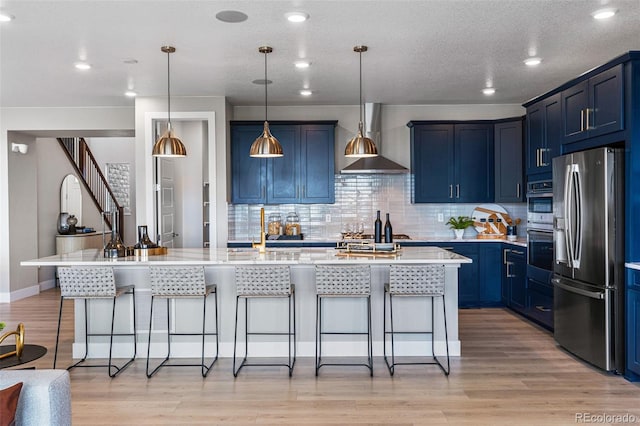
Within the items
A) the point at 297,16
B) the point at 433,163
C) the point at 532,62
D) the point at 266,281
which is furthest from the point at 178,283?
the point at 433,163

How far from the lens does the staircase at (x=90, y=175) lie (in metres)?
9.94

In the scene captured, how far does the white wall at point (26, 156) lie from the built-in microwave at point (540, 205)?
5369mm

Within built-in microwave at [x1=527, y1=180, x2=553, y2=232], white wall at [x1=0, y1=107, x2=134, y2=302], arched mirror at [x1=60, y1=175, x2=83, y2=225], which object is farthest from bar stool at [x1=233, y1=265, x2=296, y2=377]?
arched mirror at [x1=60, y1=175, x2=83, y2=225]

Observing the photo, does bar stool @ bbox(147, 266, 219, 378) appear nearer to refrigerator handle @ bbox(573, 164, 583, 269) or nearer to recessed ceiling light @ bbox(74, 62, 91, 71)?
recessed ceiling light @ bbox(74, 62, 91, 71)

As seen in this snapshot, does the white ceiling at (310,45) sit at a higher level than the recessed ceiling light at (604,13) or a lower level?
higher

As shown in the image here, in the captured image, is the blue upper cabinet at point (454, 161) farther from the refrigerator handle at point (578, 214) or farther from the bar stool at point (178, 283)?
the bar stool at point (178, 283)

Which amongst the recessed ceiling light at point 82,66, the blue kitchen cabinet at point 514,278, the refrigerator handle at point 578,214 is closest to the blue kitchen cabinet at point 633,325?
the refrigerator handle at point 578,214

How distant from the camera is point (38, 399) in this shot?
207 centimetres

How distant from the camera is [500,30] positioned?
425cm

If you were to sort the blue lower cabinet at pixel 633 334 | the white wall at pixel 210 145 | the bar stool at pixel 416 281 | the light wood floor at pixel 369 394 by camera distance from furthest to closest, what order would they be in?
1. the white wall at pixel 210 145
2. the bar stool at pixel 416 281
3. the blue lower cabinet at pixel 633 334
4. the light wood floor at pixel 369 394

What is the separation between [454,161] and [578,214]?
304cm

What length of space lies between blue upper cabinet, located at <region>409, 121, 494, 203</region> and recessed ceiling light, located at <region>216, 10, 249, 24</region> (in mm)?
3854

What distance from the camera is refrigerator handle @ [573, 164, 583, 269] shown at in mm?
4367

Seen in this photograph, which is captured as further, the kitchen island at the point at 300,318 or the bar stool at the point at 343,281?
the kitchen island at the point at 300,318
